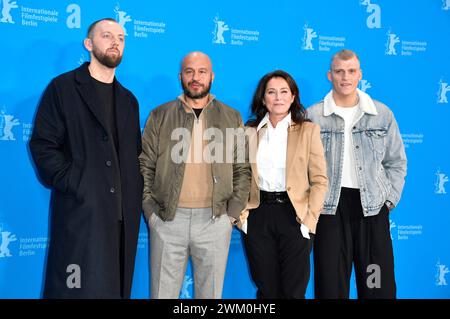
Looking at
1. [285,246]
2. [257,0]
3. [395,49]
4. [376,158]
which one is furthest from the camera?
A: [395,49]

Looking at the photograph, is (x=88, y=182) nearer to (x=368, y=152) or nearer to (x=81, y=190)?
(x=81, y=190)

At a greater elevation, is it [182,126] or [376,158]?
[182,126]

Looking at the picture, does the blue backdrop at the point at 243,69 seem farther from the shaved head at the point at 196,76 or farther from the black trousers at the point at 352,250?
the black trousers at the point at 352,250

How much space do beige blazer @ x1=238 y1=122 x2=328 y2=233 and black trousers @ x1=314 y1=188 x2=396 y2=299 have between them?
22 centimetres

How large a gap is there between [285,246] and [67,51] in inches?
76.6

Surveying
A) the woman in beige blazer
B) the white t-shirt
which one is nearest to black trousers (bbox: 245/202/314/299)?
the woman in beige blazer

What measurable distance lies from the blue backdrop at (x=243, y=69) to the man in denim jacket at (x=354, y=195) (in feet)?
2.16

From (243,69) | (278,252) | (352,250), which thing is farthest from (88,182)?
(352,250)

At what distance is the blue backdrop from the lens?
3270 mm

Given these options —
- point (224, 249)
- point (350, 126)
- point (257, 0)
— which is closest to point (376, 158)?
point (350, 126)

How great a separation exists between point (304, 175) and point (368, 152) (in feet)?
1.64

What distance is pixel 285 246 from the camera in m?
3.07

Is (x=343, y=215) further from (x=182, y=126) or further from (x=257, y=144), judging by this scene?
(x=182, y=126)

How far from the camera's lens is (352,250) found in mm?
3285
